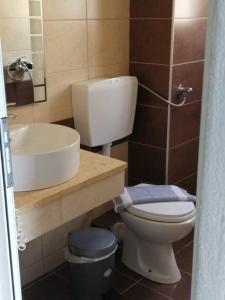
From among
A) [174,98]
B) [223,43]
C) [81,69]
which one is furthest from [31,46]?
[223,43]

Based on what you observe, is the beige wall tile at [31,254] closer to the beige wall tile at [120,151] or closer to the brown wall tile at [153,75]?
the beige wall tile at [120,151]

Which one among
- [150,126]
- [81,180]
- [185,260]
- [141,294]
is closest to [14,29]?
[81,180]

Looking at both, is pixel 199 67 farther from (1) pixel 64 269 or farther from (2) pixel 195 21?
(1) pixel 64 269

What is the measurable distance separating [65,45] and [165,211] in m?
1.01

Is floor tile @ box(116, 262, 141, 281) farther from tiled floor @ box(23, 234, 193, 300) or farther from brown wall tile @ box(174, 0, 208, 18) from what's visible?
brown wall tile @ box(174, 0, 208, 18)

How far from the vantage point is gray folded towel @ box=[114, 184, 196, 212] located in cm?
207

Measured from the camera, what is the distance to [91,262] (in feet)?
6.13

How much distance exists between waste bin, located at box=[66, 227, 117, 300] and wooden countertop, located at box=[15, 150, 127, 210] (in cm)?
42

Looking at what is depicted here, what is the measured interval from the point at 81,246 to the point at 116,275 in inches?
17.6

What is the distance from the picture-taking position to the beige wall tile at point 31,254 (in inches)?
80.5

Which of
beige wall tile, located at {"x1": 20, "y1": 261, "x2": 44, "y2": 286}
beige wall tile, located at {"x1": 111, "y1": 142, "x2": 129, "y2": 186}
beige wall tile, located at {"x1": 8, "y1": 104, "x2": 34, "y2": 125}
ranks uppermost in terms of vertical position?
beige wall tile, located at {"x1": 8, "y1": 104, "x2": 34, "y2": 125}

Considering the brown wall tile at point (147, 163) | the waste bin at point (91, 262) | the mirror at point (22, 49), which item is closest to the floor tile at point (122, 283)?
the waste bin at point (91, 262)

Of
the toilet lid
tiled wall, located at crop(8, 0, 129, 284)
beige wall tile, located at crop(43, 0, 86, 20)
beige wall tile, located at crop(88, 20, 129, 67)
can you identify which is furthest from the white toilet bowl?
beige wall tile, located at crop(43, 0, 86, 20)

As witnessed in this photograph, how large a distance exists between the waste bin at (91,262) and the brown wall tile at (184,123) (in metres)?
0.88
